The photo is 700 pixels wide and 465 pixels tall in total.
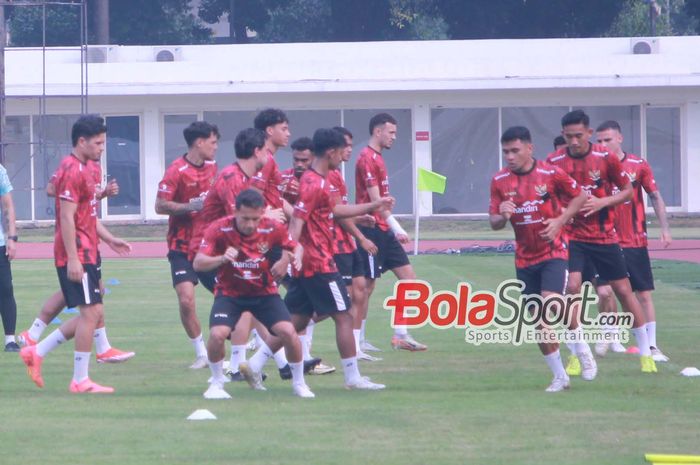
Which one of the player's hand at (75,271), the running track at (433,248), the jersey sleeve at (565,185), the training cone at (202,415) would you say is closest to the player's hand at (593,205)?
the jersey sleeve at (565,185)

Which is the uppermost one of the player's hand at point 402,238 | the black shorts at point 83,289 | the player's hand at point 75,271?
the player's hand at point 402,238

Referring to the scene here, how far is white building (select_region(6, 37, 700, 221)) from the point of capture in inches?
1404

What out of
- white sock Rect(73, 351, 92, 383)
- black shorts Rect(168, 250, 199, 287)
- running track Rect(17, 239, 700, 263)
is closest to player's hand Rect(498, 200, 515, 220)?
black shorts Rect(168, 250, 199, 287)

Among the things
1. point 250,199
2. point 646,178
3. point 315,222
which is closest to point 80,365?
point 250,199

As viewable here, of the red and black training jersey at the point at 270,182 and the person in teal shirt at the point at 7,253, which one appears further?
the person in teal shirt at the point at 7,253

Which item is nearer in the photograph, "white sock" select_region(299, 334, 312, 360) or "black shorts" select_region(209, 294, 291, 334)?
"black shorts" select_region(209, 294, 291, 334)

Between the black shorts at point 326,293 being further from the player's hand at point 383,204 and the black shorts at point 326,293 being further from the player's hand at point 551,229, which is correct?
the player's hand at point 551,229

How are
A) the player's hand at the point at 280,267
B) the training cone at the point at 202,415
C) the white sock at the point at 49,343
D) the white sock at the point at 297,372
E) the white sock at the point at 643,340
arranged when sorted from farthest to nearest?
1. the white sock at the point at 643,340
2. the white sock at the point at 49,343
3. the white sock at the point at 297,372
4. the player's hand at the point at 280,267
5. the training cone at the point at 202,415

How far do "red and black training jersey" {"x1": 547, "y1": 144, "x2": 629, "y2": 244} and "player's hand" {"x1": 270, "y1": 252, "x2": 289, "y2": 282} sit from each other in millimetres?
2711

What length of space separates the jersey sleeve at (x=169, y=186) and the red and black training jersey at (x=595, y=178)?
318cm

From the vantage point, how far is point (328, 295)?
9969mm

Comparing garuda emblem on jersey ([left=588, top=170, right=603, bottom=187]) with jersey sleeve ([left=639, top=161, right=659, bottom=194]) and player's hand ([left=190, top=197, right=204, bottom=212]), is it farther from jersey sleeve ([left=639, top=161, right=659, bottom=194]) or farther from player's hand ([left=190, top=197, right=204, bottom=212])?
player's hand ([left=190, top=197, right=204, bottom=212])

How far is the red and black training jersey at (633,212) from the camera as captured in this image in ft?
38.1

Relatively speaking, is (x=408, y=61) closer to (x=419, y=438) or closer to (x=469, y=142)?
Result: (x=469, y=142)
